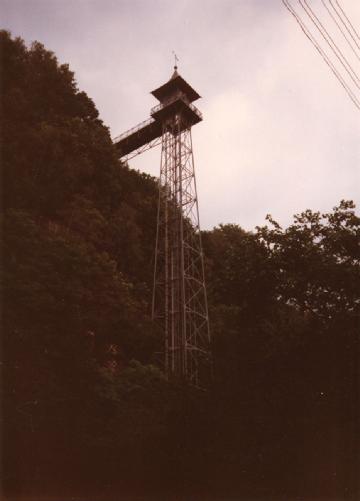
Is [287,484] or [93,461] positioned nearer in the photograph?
[287,484]

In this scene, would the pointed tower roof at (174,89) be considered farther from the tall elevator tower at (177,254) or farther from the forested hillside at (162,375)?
the forested hillside at (162,375)

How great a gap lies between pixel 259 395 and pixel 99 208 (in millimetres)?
14039

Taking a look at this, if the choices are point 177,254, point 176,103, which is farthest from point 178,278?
point 176,103

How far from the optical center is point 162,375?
18969mm

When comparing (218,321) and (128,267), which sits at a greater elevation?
(128,267)

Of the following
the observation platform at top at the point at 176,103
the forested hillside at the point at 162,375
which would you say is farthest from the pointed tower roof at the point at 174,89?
the forested hillside at the point at 162,375

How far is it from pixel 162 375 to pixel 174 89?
1641 cm

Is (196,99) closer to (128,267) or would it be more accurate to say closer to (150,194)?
(150,194)

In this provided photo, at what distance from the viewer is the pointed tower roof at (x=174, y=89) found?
28.0 meters

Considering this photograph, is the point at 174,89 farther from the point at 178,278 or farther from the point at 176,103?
the point at 178,278

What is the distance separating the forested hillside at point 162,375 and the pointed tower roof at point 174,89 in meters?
8.83

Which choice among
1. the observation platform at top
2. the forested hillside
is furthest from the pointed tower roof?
the forested hillside

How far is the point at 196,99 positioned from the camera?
95.4 ft

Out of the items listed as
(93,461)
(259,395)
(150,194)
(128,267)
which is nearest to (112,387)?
(93,461)
